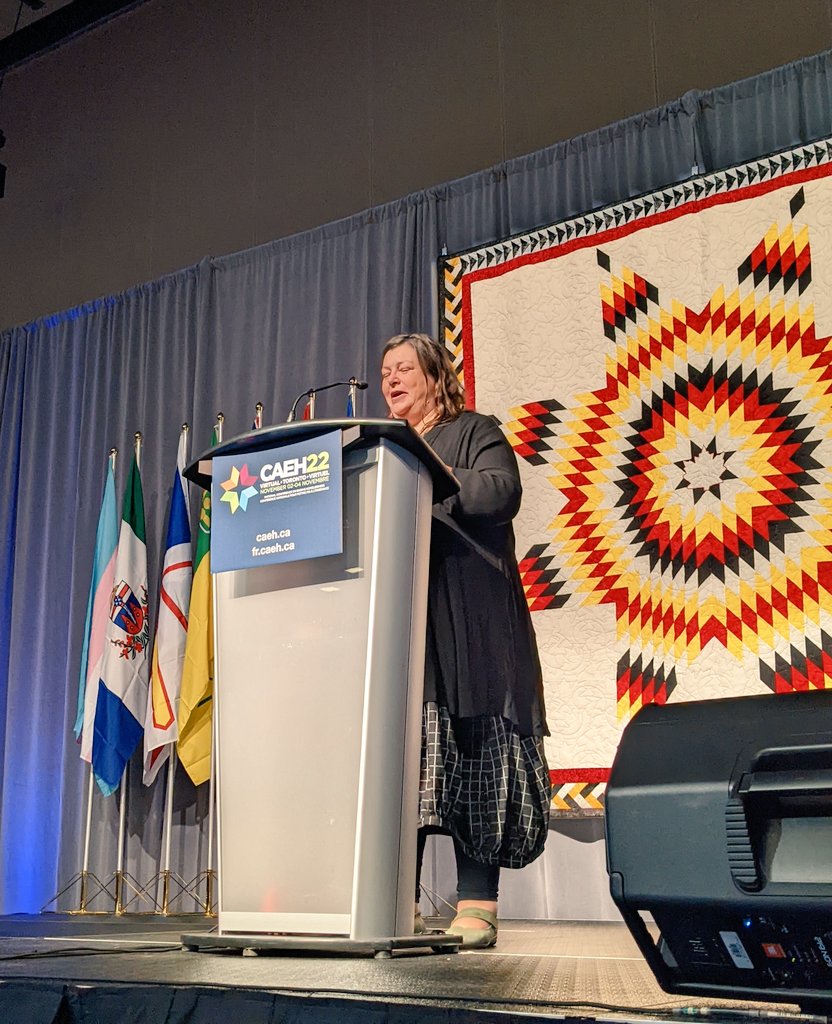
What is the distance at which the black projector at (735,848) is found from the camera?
803 millimetres

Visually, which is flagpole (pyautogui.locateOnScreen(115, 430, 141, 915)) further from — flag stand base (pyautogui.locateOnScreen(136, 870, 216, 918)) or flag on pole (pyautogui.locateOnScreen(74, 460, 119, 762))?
flag on pole (pyautogui.locateOnScreen(74, 460, 119, 762))

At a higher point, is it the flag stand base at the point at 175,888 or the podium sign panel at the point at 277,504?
the podium sign panel at the point at 277,504

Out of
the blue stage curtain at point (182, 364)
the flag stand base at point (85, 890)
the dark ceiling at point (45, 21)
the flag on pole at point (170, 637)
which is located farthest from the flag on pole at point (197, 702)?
the dark ceiling at point (45, 21)

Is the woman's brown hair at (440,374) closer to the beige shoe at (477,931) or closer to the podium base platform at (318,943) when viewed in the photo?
the beige shoe at (477,931)

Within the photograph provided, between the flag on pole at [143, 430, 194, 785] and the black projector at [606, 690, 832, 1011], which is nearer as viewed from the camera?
the black projector at [606, 690, 832, 1011]

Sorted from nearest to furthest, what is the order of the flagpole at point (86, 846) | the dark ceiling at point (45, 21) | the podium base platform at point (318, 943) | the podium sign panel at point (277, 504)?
the podium base platform at point (318, 943) → the podium sign panel at point (277, 504) → the flagpole at point (86, 846) → the dark ceiling at point (45, 21)

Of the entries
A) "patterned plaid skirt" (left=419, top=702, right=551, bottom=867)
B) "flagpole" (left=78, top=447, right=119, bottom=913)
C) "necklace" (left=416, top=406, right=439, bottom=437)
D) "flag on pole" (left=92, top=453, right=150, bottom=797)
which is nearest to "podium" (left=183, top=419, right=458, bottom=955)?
"patterned plaid skirt" (left=419, top=702, right=551, bottom=867)

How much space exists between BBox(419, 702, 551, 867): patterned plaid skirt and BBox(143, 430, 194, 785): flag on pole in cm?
218

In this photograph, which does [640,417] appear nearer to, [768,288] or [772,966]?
[768,288]

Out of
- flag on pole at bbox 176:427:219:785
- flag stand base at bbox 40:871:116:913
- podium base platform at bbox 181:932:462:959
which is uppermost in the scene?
flag on pole at bbox 176:427:219:785

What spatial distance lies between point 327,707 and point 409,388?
83cm

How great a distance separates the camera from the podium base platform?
133 cm

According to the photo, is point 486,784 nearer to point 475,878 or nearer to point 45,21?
point 475,878

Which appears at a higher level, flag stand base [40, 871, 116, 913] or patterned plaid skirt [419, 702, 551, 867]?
patterned plaid skirt [419, 702, 551, 867]
